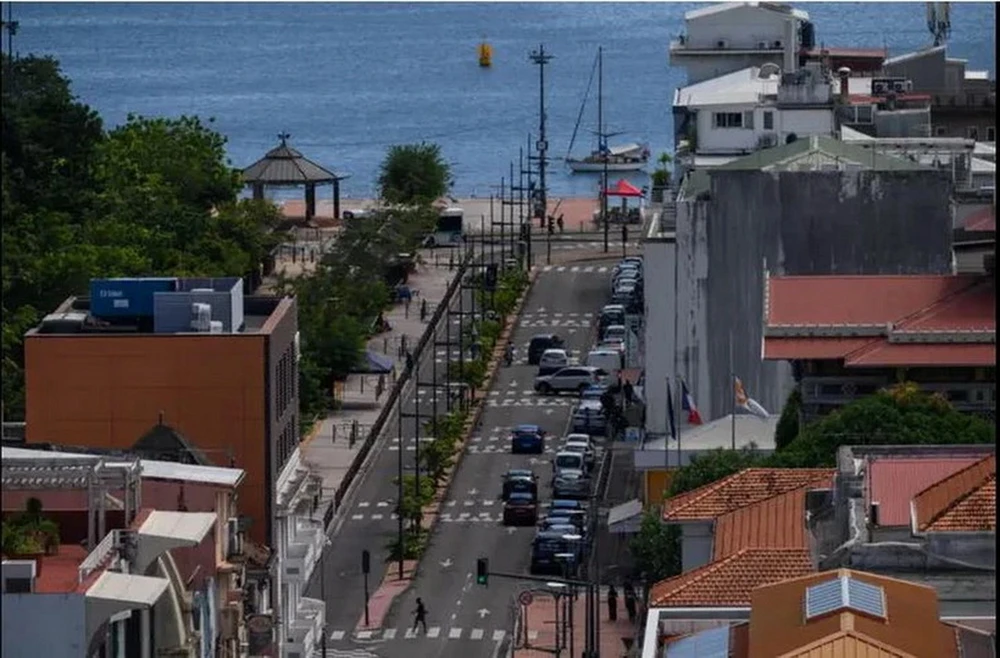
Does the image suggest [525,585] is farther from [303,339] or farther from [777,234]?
[303,339]

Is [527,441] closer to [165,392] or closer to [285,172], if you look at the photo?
[165,392]

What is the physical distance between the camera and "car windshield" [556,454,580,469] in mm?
98562

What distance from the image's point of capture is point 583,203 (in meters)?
178

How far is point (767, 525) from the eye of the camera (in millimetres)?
57781

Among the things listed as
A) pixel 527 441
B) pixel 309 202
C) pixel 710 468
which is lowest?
pixel 527 441

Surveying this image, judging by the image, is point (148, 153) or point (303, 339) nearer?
point (303, 339)

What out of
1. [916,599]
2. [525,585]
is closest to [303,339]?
[525,585]

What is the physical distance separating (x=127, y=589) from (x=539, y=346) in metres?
79.0

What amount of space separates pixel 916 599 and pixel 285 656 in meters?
26.7

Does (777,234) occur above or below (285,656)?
above

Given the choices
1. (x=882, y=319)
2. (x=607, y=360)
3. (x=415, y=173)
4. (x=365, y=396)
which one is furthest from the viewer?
(x=415, y=173)

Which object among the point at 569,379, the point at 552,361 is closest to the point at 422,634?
the point at 569,379

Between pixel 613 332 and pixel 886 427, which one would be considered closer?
pixel 886 427

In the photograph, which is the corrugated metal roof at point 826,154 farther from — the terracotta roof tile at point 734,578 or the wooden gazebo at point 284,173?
the wooden gazebo at point 284,173
